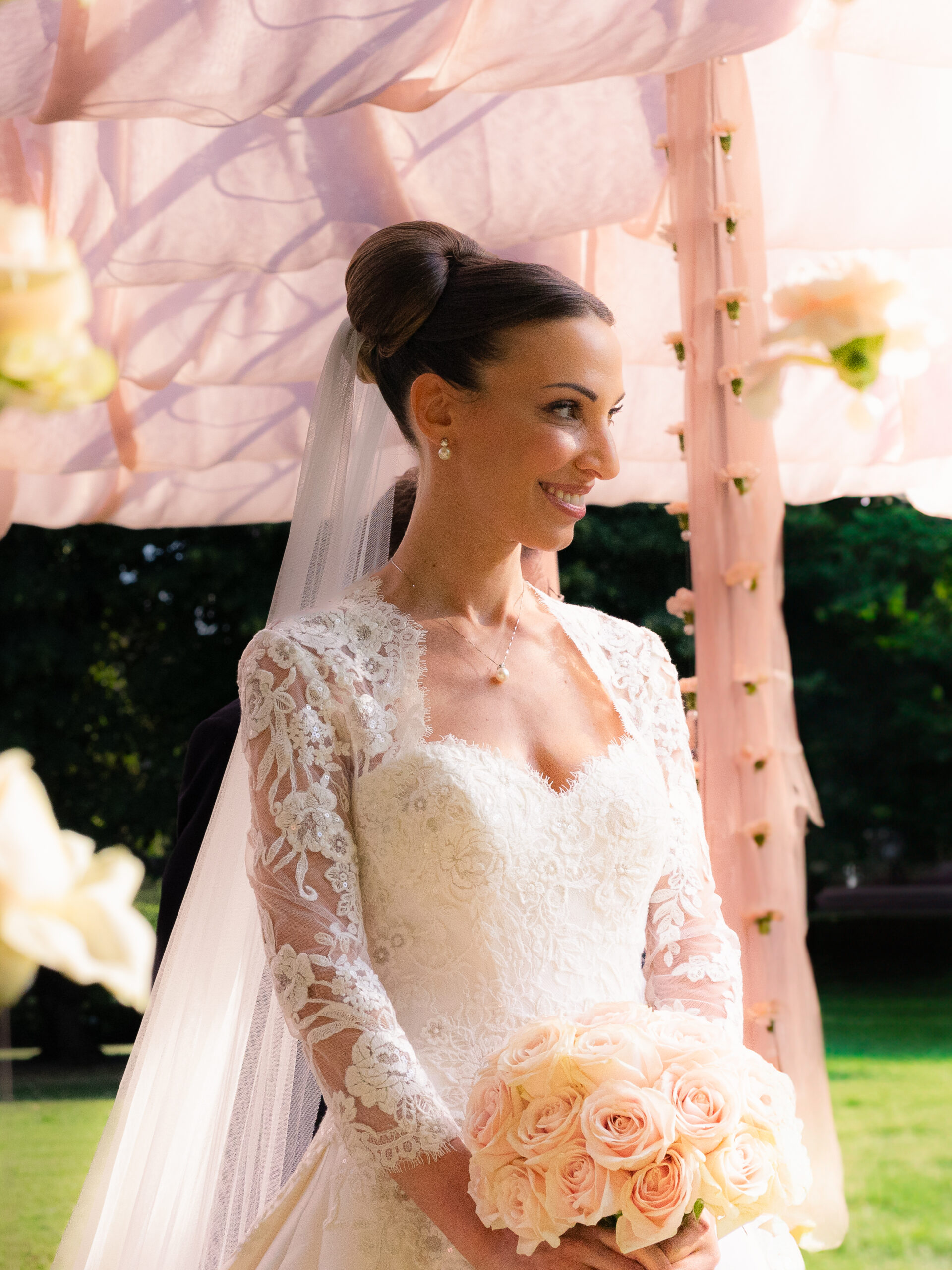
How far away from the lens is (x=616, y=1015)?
5.35 ft

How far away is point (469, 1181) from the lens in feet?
5.40

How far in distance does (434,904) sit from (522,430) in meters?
0.75

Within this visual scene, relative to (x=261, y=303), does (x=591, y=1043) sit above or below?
below

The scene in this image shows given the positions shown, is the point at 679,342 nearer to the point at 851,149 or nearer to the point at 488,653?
the point at 851,149

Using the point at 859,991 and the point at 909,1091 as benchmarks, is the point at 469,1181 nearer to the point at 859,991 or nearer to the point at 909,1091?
the point at 909,1091

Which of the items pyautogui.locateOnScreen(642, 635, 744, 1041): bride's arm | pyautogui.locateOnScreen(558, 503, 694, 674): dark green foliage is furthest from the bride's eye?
pyautogui.locateOnScreen(558, 503, 694, 674): dark green foliage

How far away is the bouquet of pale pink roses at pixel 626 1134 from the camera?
144 cm

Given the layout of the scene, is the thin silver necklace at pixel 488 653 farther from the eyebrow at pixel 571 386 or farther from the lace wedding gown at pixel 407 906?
the eyebrow at pixel 571 386

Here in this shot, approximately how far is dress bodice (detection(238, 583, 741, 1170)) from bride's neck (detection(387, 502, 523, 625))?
0.07 metres

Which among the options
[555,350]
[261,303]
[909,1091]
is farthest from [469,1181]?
[909,1091]

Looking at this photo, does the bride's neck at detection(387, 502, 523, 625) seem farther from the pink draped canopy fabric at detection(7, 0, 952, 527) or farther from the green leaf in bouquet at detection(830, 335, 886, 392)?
the green leaf in bouquet at detection(830, 335, 886, 392)

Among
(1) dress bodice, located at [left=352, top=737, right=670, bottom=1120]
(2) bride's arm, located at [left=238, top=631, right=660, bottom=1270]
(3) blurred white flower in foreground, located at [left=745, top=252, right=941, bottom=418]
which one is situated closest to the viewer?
(3) blurred white flower in foreground, located at [left=745, top=252, right=941, bottom=418]

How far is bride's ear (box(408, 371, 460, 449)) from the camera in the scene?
2.19m

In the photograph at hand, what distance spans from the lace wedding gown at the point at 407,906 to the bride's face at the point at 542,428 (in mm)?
272
